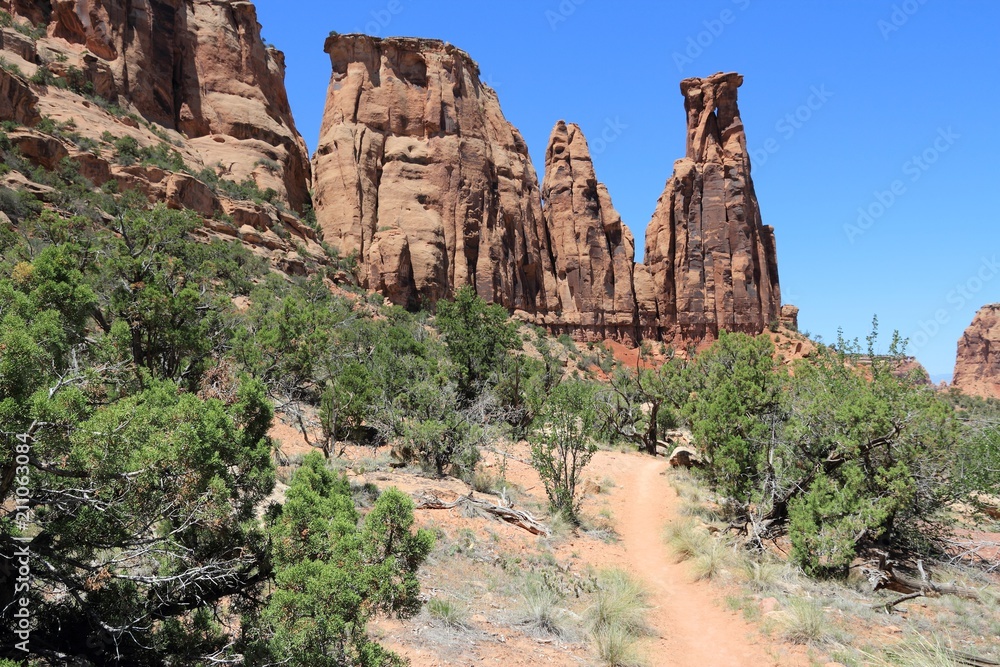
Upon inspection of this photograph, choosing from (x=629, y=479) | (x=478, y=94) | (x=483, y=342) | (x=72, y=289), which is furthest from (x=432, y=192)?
(x=72, y=289)

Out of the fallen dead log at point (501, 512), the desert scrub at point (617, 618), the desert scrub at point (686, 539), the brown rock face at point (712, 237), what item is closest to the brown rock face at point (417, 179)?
the brown rock face at point (712, 237)

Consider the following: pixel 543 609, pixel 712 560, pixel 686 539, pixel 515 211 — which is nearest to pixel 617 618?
pixel 543 609

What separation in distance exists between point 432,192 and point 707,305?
103ft

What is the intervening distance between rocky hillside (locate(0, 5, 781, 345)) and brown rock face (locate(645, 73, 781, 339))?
178 mm

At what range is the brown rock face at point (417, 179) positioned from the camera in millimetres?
45406

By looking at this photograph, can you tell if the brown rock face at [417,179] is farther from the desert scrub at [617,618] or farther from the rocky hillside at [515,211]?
the desert scrub at [617,618]

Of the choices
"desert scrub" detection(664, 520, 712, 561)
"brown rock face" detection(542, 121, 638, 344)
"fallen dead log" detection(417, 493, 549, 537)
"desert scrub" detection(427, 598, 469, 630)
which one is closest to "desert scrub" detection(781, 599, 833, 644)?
"desert scrub" detection(664, 520, 712, 561)

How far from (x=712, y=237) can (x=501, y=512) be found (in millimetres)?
56699

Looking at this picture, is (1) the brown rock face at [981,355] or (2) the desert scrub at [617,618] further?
(1) the brown rock face at [981,355]

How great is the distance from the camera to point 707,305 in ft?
200

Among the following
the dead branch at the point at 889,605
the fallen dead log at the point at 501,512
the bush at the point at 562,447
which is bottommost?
the dead branch at the point at 889,605

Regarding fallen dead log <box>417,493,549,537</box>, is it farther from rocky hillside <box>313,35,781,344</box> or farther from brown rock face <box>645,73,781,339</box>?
brown rock face <box>645,73,781,339</box>

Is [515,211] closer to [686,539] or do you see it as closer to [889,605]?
[686,539]

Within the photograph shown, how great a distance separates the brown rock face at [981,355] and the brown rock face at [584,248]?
68.6 m
